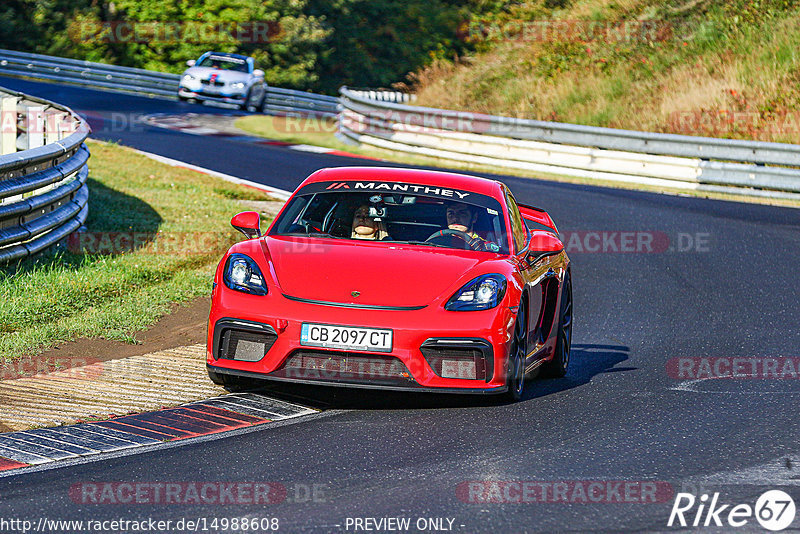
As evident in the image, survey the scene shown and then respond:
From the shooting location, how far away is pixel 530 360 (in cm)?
762

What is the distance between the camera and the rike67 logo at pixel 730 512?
16.2 feet

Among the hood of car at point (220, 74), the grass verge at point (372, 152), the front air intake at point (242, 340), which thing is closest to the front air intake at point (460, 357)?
the front air intake at point (242, 340)

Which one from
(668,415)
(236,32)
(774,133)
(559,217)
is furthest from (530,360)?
(236,32)

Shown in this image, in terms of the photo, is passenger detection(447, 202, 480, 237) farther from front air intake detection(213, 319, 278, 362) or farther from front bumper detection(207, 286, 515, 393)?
front air intake detection(213, 319, 278, 362)

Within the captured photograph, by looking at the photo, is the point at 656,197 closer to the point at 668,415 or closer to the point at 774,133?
the point at 774,133

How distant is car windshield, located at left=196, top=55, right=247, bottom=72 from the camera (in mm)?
33594

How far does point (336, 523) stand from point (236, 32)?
1591 inches

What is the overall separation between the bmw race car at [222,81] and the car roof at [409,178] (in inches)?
990

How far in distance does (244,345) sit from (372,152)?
1862cm

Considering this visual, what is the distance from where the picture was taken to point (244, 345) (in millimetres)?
6918

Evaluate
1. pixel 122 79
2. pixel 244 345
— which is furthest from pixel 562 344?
pixel 122 79

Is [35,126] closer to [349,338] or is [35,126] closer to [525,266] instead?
[525,266]
